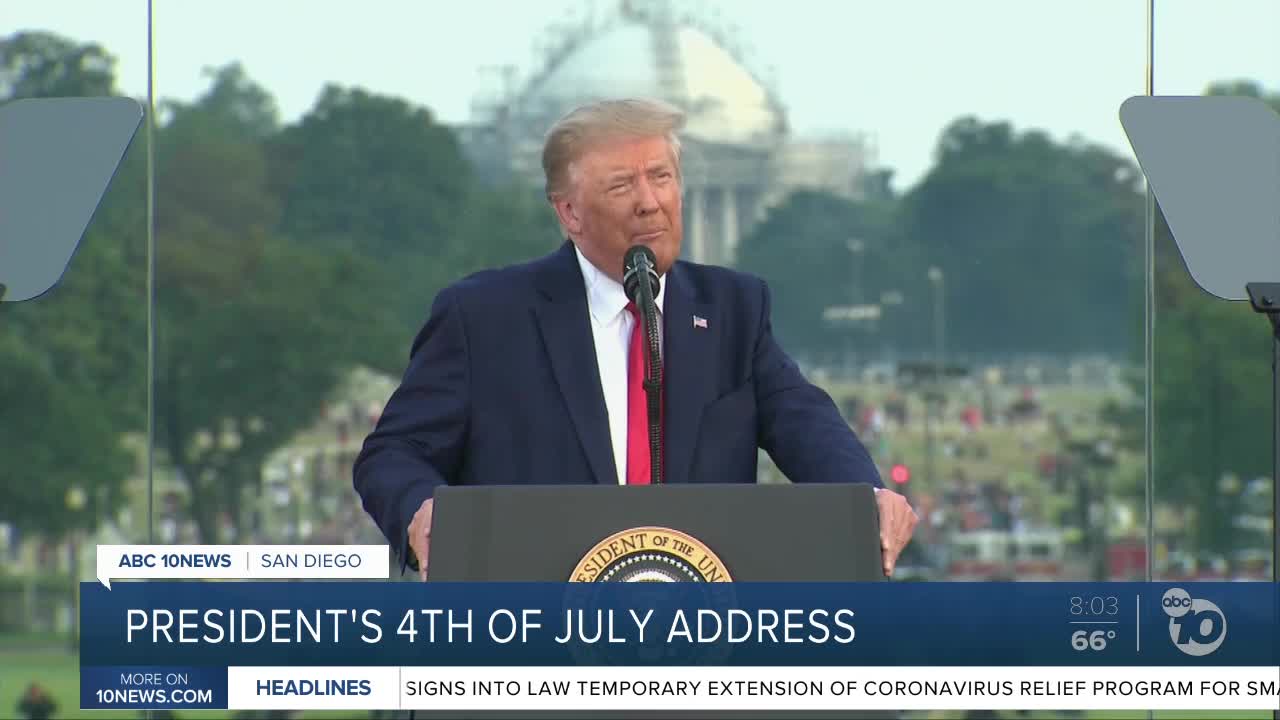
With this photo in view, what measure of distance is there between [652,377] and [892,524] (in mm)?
496

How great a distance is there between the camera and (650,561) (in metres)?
2.68

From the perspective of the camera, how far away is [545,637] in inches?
105

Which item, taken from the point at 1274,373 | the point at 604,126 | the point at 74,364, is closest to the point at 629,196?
the point at 604,126

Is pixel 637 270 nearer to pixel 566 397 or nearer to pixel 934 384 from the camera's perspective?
pixel 566 397

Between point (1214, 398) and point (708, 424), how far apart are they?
2822cm

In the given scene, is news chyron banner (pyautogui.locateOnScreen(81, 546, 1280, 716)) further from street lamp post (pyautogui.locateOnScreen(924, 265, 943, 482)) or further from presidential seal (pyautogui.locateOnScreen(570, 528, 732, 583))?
street lamp post (pyautogui.locateOnScreen(924, 265, 943, 482))

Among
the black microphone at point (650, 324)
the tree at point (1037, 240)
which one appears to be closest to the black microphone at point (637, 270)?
the black microphone at point (650, 324)

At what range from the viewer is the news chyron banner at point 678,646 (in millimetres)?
2656

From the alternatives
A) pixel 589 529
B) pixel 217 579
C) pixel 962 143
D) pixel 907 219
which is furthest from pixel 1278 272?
pixel 962 143

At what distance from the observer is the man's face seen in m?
3.32

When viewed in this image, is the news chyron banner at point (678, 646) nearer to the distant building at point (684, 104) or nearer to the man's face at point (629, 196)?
the man's face at point (629, 196)

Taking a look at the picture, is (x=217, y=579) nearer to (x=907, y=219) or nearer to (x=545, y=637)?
(x=545, y=637)

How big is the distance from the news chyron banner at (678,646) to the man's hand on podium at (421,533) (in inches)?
3.1

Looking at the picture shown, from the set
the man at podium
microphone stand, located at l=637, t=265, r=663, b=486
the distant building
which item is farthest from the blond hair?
the distant building
